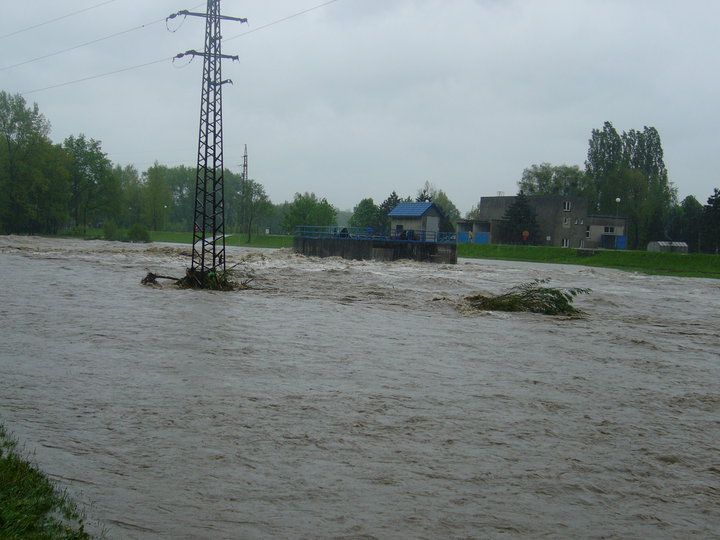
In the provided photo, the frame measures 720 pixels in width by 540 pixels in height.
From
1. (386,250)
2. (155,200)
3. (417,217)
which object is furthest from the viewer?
(155,200)

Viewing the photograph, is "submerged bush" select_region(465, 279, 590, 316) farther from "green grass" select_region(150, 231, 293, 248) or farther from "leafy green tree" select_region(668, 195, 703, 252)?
"leafy green tree" select_region(668, 195, 703, 252)

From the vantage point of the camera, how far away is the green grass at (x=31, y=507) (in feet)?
17.2

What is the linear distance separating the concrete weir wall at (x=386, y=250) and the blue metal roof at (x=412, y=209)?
1227cm

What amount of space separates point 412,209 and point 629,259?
962 inches

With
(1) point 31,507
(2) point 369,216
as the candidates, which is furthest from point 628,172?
(1) point 31,507

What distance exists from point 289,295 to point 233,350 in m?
13.6

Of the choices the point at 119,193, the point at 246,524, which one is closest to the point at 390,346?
the point at 246,524

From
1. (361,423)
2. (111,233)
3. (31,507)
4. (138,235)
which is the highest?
(111,233)

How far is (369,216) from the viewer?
385 ft

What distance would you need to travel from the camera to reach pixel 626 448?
9.34 metres

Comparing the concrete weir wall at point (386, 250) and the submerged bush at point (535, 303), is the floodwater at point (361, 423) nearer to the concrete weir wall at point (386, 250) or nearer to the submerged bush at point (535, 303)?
the submerged bush at point (535, 303)

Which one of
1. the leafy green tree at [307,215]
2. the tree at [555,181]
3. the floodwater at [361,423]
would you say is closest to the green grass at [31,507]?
the floodwater at [361,423]

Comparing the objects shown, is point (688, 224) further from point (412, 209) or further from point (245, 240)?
point (245, 240)

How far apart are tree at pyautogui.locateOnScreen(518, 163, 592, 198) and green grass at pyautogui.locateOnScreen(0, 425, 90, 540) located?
423 ft
